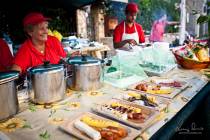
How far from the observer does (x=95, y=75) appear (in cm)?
141

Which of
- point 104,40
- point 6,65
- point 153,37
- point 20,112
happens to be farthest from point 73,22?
point 20,112

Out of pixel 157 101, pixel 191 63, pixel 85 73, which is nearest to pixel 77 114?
pixel 85 73

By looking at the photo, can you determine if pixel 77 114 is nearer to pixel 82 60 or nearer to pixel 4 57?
pixel 82 60

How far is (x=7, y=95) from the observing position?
41.4 inches

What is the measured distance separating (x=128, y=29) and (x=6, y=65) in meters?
1.84

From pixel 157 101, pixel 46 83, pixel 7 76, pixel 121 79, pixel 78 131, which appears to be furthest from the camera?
pixel 121 79

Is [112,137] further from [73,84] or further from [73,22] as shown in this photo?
[73,22]

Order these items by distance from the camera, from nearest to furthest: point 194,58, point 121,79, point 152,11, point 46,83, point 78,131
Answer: point 78,131 < point 46,83 < point 121,79 < point 194,58 < point 152,11

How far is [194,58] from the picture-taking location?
199 centimetres

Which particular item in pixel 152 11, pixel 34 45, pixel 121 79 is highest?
pixel 152 11

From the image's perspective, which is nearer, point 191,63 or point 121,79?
point 121,79

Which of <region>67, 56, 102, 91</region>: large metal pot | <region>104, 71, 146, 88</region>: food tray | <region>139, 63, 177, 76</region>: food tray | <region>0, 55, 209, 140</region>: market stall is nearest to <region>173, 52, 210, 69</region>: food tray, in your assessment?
<region>139, 63, 177, 76</region>: food tray

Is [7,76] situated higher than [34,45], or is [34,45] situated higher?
[34,45]

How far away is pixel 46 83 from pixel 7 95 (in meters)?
0.20
